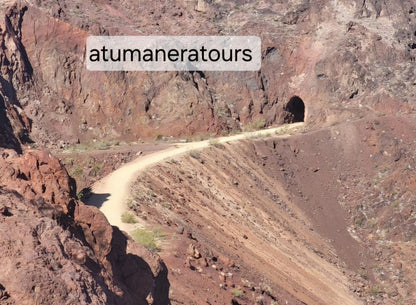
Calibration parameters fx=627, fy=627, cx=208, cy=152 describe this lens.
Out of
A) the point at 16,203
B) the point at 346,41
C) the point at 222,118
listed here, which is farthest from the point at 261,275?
the point at 346,41

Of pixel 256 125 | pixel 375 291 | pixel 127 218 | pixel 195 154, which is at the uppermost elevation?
pixel 195 154

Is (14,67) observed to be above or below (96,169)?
above

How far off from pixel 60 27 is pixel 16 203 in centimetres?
3077

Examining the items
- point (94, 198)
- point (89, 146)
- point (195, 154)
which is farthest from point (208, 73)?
point (94, 198)

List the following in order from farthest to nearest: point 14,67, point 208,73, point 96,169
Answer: point 208,73 < point 14,67 < point 96,169

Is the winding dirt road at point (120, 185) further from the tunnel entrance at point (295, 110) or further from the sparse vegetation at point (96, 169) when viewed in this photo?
the tunnel entrance at point (295, 110)

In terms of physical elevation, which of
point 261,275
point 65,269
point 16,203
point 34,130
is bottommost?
point 261,275

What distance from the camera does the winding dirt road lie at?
2000cm

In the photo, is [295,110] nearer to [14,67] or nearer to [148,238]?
[14,67]

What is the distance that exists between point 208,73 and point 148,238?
27.9m

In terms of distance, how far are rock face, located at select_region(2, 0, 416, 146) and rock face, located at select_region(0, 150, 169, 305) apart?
22811 millimetres

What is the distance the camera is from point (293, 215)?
30156mm

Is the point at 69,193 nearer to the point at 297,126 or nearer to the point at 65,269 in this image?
the point at 65,269

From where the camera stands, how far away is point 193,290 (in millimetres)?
15852
